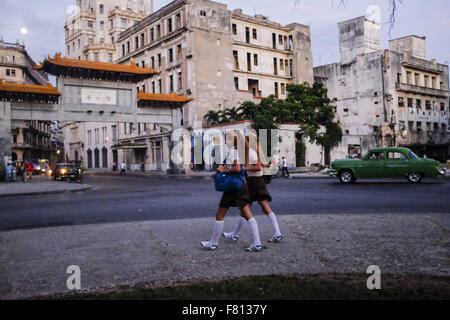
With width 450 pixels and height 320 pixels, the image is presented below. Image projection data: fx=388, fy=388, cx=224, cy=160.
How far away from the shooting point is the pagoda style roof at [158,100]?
3362 cm

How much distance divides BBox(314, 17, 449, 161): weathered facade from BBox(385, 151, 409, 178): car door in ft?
89.8

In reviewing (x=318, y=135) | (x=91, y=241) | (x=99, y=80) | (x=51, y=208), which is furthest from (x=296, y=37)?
(x=91, y=241)

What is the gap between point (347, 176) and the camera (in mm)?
18922

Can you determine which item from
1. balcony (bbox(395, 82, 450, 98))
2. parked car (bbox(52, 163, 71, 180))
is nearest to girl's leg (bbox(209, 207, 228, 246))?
parked car (bbox(52, 163, 71, 180))

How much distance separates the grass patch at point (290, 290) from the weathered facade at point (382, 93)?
141ft

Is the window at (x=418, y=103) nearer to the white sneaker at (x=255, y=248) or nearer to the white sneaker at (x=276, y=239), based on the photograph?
the white sneaker at (x=276, y=239)

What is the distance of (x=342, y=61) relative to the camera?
53188 millimetres

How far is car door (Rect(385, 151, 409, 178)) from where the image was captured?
59.2 ft

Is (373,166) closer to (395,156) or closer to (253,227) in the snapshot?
(395,156)

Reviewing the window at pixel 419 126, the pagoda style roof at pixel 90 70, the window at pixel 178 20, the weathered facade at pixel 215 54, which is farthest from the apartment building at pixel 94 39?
the window at pixel 419 126

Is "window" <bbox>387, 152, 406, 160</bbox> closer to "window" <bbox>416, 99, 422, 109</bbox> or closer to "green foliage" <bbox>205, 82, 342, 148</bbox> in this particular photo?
"green foliage" <bbox>205, 82, 342, 148</bbox>

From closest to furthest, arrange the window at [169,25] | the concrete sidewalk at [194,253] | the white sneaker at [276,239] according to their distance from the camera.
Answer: the concrete sidewalk at [194,253] < the white sneaker at [276,239] < the window at [169,25]
